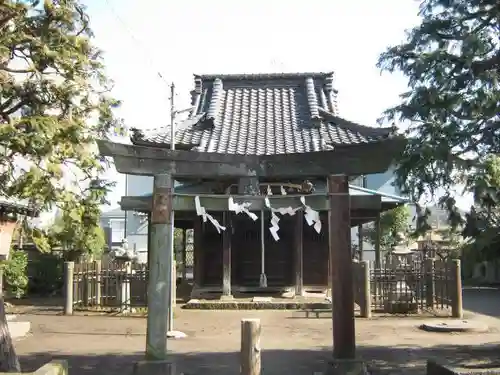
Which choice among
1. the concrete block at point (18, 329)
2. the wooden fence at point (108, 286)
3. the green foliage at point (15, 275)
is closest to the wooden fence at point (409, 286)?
the wooden fence at point (108, 286)

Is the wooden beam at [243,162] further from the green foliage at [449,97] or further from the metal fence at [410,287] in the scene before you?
the metal fence at [410,287]

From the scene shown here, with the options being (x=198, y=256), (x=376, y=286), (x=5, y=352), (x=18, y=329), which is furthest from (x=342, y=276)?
(x=198, y=256)

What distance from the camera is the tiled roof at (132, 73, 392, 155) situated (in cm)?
1748

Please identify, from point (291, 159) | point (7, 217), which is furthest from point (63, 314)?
point (291, 159)

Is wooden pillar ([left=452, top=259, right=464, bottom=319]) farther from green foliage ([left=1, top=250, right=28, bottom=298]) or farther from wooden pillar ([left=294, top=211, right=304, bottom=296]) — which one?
green foliage ([left=1, top=250, right=28, bottom=298])

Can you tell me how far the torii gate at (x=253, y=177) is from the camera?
812cm

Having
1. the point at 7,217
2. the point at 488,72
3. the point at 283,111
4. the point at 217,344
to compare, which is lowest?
the point at 217,344

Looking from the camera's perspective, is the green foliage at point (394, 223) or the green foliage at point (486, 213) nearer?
the green foliage at point (486, 213)

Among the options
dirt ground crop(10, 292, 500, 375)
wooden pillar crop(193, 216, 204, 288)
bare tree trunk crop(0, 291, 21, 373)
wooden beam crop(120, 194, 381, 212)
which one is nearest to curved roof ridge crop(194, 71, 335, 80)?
wooden pillar crop(193, 216, 204, 288)

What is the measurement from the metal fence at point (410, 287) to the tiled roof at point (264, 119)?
13.4 feet

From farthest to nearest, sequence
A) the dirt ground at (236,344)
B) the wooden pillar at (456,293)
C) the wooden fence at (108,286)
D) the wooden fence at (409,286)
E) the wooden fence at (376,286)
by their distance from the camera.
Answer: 1. the wooden fence at (108,286)
2. the wooden fence at (409,286)
3. the wooden fence at (376,286)
4. the wooden pillar at (456,293)
5. the dirt ground at (236,344)

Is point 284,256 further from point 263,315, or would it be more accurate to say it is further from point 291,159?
point 291,159

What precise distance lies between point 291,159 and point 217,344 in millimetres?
4903

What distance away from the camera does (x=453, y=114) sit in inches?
307
